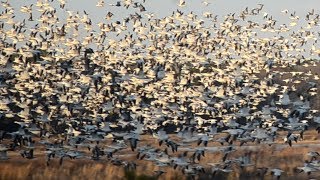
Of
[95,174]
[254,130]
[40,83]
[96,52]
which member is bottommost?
[95,174]

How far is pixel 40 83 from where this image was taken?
149 feet

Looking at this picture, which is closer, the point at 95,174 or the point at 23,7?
the point at 95,174

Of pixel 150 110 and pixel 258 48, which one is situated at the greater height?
pixel 258 48

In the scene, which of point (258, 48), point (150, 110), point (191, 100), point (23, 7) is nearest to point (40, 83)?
point (23, 7)

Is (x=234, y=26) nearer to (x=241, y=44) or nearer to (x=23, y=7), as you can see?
(x=241, y=44)

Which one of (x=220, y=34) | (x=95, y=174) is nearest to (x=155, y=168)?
(x=95, y=174)

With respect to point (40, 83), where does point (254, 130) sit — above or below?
below

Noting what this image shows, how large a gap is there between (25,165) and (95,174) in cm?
355

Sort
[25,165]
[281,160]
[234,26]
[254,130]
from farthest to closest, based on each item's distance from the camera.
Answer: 1. [234,26]
2. [254,130]
3. [281,160]
4. [25,165]

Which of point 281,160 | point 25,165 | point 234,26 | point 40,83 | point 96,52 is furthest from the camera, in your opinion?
point 96,52

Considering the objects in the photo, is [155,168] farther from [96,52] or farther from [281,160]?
[96,52]

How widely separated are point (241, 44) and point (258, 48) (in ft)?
5.07

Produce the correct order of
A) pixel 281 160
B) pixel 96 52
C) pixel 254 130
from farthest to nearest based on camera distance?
pixel 96 52, pixel 254 130, pixel 281 160

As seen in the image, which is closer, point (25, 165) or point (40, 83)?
point (25, 165)
